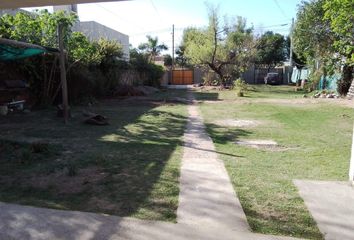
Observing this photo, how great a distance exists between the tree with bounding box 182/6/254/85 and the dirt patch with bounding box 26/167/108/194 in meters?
26.9

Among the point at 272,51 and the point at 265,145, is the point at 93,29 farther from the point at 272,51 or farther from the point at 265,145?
the point at 272,51

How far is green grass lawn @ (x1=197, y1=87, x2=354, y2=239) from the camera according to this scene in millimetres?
3889

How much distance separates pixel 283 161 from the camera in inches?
250

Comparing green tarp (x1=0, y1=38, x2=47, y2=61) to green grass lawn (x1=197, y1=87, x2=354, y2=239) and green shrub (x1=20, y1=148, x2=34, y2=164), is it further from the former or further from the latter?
green grass lawn (x1=197, y1=87, x2=354, y2=239)

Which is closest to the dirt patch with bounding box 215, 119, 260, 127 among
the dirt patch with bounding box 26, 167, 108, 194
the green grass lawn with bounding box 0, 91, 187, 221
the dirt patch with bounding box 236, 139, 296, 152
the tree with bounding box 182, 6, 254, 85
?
the green grass lawn with bounding box 0, 91, 187, 221

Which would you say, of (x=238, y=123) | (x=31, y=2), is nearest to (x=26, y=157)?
(x=31, y=2)

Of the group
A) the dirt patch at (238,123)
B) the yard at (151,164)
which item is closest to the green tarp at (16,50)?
the yard at (151,164)

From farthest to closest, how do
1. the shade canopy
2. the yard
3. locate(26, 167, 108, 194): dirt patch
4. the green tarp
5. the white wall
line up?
the white wall < the green tarp < the shade canopy < locate(26, 167, 108, 194): dirt patch < the yard

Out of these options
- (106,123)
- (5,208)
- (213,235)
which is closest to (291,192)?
(213,235)

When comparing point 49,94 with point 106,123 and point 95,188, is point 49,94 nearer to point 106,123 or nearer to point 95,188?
point 106,123

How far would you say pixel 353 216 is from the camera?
12.8 ft

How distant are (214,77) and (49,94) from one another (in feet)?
72.2

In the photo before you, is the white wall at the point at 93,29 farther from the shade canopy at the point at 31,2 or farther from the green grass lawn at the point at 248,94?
the shade canopy at the point at 31,2

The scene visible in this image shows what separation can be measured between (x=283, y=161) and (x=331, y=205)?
7.06 ft
